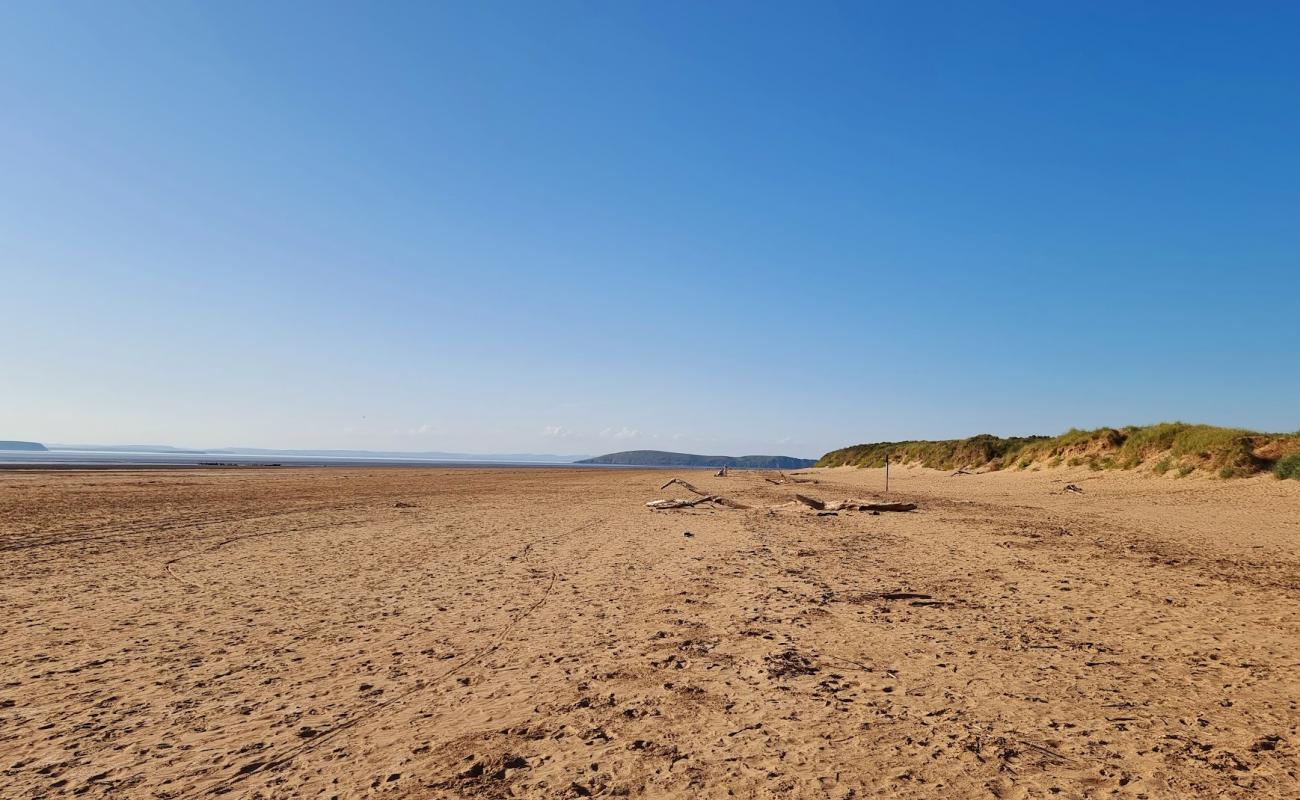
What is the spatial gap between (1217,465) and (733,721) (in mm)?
27410

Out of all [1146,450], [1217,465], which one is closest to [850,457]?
[1146,450]

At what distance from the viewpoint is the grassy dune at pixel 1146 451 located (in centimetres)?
2248

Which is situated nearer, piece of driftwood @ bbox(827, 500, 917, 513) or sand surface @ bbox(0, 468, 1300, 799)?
sand surface @ bbox(0, 468, 1300, 799)

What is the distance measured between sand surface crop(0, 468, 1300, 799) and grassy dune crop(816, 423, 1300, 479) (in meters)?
14.5

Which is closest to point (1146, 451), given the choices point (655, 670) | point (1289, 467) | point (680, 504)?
point (1289, 467)

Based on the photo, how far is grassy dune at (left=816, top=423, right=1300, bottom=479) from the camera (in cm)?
2248

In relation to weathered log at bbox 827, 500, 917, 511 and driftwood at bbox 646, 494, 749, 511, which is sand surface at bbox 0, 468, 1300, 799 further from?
driftwood at bbox 646, 494, 749, 511

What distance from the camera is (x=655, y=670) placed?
17.7 ft

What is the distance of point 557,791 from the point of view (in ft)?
11.6

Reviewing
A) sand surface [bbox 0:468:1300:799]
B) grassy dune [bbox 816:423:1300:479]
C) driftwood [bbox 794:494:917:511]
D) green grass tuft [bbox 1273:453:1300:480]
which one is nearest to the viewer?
sand surface [bbox 0:468:1300:799]

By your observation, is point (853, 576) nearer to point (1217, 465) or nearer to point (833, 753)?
point (833, 753)

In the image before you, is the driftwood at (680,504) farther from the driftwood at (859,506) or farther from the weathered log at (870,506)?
the weathered log at (870,506)

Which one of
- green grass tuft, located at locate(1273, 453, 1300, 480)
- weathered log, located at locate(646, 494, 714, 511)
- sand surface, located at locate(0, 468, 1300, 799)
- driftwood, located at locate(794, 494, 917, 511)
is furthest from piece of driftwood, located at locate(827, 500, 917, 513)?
green grass tuft, located at locate(1273, 453, 1300, 480)

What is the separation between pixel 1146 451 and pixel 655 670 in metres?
31.3
